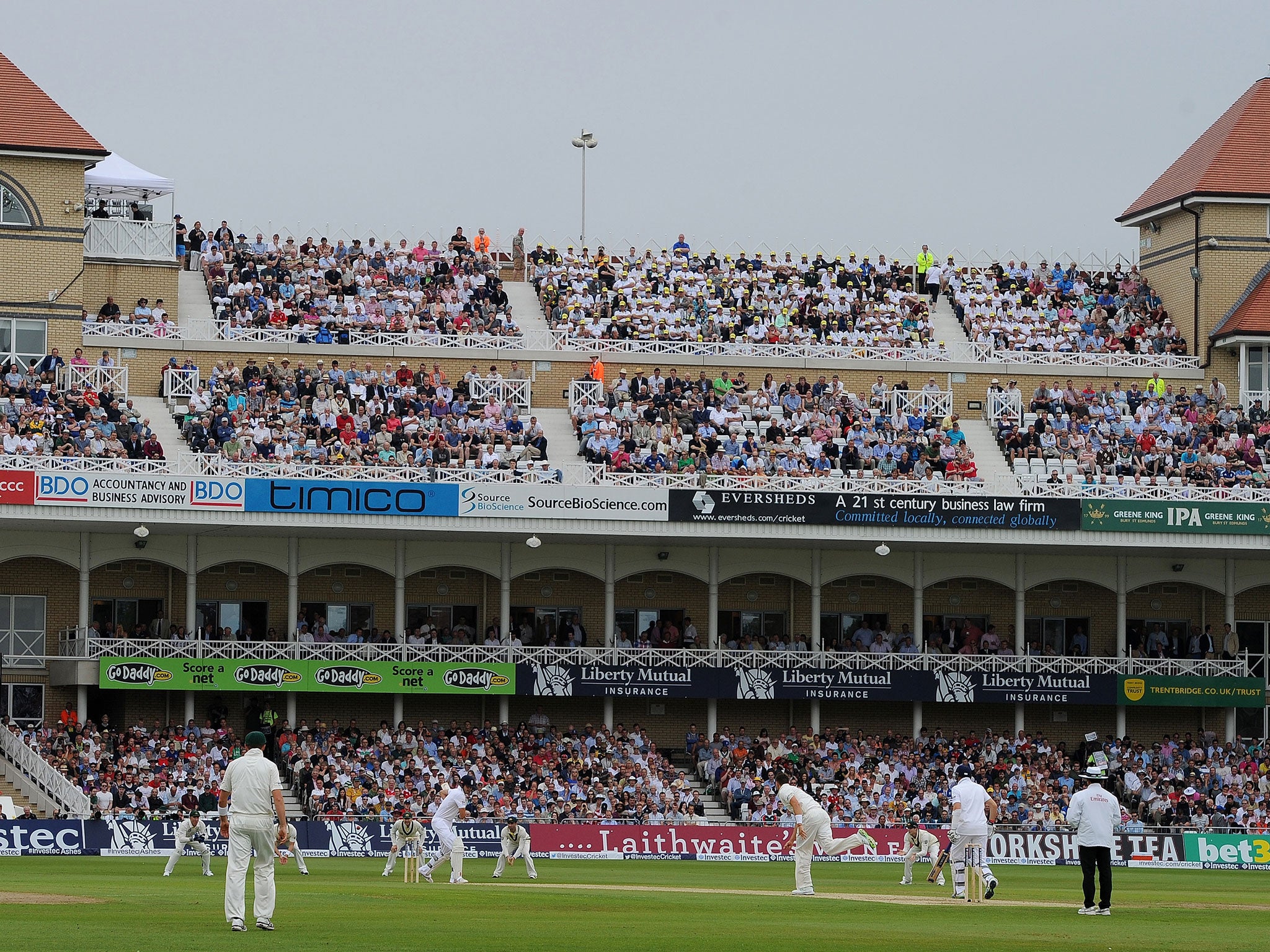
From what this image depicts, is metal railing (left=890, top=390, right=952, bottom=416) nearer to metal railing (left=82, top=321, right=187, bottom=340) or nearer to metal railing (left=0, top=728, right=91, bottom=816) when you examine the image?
metal railing (left=82, top=321, right=187, bottom=340)

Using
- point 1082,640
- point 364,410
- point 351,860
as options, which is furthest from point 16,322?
point 1082,640

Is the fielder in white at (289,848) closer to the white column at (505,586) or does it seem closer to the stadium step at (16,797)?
the stadium step at (16,797)

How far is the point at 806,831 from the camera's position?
2231cm

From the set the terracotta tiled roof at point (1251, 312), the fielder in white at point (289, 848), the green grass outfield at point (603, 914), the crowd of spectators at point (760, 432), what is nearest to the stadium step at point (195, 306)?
the crowd of spectators at point (760, 432)

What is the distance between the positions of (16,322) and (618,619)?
54.2ft

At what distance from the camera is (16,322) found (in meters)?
48.4

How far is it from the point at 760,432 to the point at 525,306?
9105 millimetres

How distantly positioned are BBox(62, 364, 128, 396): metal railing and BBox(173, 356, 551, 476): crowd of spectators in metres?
2.10

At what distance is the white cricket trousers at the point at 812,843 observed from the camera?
22266 mm

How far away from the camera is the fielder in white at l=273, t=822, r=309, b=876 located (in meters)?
16.5

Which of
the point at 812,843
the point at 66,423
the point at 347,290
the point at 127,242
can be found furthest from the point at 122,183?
the point at 812,843

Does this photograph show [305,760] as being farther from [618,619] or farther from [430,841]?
[618,619]

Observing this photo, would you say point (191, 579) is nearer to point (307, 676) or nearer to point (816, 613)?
point (307, 676)

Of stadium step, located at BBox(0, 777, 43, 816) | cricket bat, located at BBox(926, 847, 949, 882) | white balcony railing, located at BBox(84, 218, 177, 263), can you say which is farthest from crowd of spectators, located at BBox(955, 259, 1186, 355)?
stadium step, located at BBox(0, 777, 43, 816)
